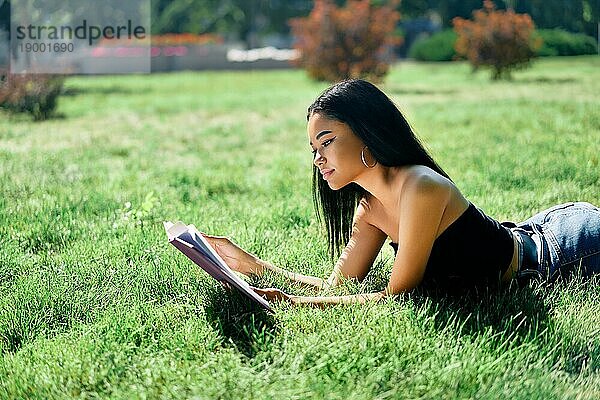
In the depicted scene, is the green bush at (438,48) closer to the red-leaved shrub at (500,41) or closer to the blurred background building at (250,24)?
the blurred background building at (250,24)

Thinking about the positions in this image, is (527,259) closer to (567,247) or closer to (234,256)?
(567,247)

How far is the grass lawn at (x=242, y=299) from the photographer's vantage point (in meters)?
2.50

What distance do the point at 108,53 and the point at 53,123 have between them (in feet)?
56.6

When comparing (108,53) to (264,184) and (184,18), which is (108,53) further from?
(264,184)

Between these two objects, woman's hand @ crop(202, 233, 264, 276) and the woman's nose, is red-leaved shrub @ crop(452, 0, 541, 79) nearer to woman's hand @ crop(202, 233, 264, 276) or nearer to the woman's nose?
woman's hand @ crop(202, 233, 264, 276)

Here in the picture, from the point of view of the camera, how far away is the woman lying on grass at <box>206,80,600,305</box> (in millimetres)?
2895

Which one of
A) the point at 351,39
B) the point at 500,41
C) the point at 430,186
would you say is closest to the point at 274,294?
the point at 430,186

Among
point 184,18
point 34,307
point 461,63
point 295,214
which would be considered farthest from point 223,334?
point 184,18

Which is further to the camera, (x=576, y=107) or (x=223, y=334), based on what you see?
(x=576, y=107)

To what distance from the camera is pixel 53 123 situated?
10.8 meters

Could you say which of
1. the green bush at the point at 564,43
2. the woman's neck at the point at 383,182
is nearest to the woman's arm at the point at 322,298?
the woman's neck at the point at 383,182

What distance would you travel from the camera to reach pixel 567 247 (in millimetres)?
3248

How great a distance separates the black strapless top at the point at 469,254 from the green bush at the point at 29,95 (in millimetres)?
9381

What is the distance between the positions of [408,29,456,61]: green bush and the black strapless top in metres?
22.8
